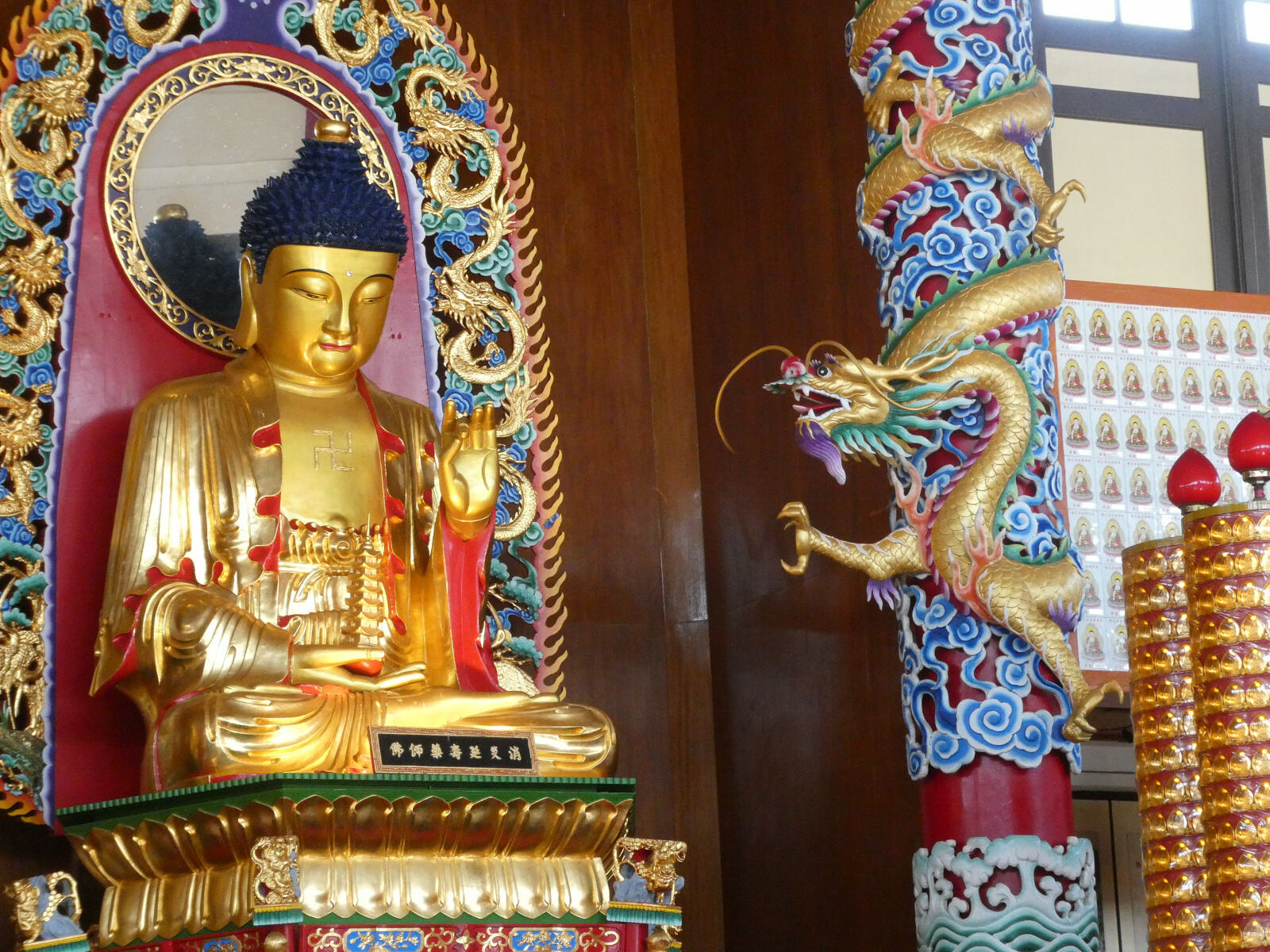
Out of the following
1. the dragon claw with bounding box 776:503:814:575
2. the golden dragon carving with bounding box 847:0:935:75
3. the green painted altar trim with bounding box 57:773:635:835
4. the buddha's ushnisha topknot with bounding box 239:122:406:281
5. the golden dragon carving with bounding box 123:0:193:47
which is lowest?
the green painted altar trim with bounding box 57:773:635:835

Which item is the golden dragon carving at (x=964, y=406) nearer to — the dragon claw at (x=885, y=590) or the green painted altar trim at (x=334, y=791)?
the dragon claw at (x=885, y=590)

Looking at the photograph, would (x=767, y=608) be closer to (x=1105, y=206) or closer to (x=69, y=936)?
(x=1105, y=206)

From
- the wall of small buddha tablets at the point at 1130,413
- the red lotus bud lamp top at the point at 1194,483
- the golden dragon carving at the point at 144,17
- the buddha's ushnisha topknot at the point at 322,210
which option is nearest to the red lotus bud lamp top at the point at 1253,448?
the red lotus bud lamp top at the point at 1194,483

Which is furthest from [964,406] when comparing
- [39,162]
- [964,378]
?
[39,162]

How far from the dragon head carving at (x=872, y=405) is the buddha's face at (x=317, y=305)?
39.0 inches

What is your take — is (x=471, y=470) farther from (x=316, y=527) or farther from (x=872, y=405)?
(x=872, y=405)

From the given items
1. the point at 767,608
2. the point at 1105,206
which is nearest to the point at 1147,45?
the point at 1105,206

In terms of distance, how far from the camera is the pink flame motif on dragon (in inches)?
162

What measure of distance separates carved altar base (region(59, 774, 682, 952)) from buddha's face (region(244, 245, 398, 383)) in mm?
1224

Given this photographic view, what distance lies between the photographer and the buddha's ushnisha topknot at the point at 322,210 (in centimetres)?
453

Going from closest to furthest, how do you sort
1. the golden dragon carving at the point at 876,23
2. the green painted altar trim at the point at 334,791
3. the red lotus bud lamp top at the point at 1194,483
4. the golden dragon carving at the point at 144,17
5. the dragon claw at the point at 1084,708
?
the green painted altar trim at the point at 334,791 → the red lotus bud lamp top at the point at 1194,483 → the dragon claw at the point at 1084,708 → the golden dragon carving at the point at 876,23 → the golden dragon carving at the point at 144,17

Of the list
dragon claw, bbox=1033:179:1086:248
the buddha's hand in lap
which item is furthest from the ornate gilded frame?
dragon claw, bbox=1033:179:1086:248

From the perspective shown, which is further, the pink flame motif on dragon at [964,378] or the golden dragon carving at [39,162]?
the golden dragon carving at [39,162]

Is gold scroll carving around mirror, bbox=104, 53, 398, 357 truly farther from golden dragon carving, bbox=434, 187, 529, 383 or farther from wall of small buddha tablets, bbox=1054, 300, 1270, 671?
wall of small buddha tablets, bbox=1054, 300, 1270, 671
